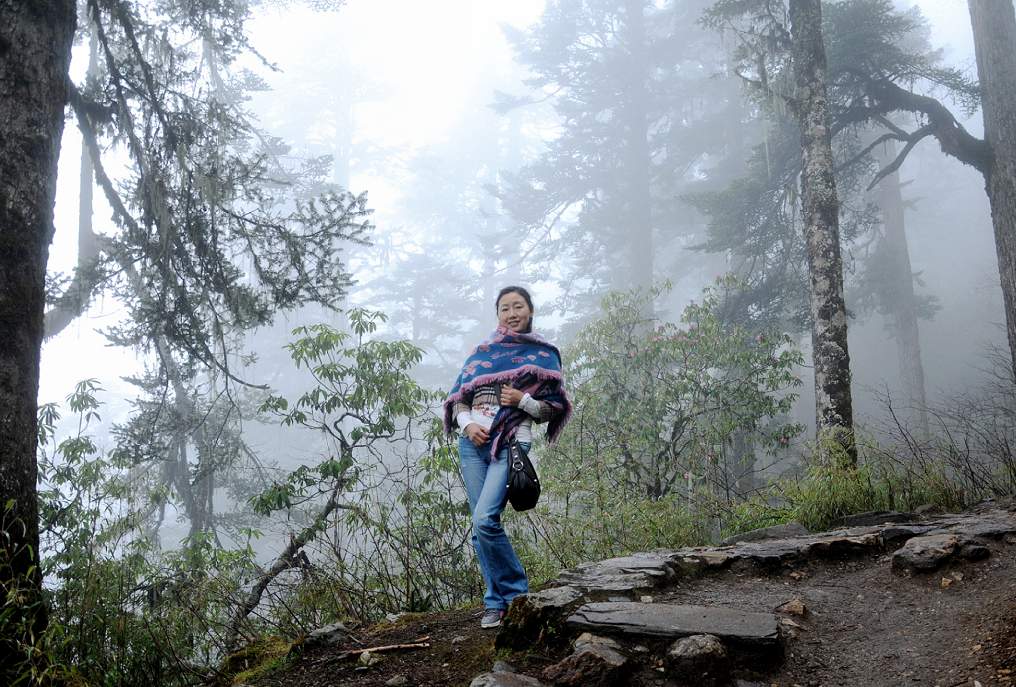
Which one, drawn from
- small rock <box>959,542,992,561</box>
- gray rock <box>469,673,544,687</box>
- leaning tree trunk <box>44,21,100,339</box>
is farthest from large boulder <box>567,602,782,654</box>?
leaning tree trunk <box>44,21,100,339</box>

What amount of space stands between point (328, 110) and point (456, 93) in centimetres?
1599

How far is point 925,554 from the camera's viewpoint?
13.3ft

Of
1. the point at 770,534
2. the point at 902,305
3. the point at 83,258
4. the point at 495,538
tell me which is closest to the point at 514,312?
the point at 495,538

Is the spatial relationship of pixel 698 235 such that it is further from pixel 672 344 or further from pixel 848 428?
pixel 848 428

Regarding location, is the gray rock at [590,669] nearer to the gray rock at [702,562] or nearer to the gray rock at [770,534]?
the gray rock at [702,562]

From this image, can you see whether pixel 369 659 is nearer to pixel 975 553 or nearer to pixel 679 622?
pixel 679 622

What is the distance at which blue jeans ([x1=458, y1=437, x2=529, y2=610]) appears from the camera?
3658 millimetres

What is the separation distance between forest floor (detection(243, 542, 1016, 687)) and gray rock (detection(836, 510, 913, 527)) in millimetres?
1117

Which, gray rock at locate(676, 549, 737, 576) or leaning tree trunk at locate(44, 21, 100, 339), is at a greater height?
leaning tree trunk at locate(44, 21, 100, 339)

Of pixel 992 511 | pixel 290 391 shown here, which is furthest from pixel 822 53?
pixel 290 391

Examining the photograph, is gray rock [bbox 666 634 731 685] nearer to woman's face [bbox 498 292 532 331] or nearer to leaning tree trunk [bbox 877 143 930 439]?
woman's face [bbox 498 292 532 331]

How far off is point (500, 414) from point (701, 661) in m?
1.58

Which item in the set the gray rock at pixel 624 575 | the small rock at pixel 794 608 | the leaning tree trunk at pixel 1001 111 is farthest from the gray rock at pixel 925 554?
the leaning tree trunk at pixel 1001 111

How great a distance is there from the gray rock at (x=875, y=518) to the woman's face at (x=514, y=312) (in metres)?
3.41
